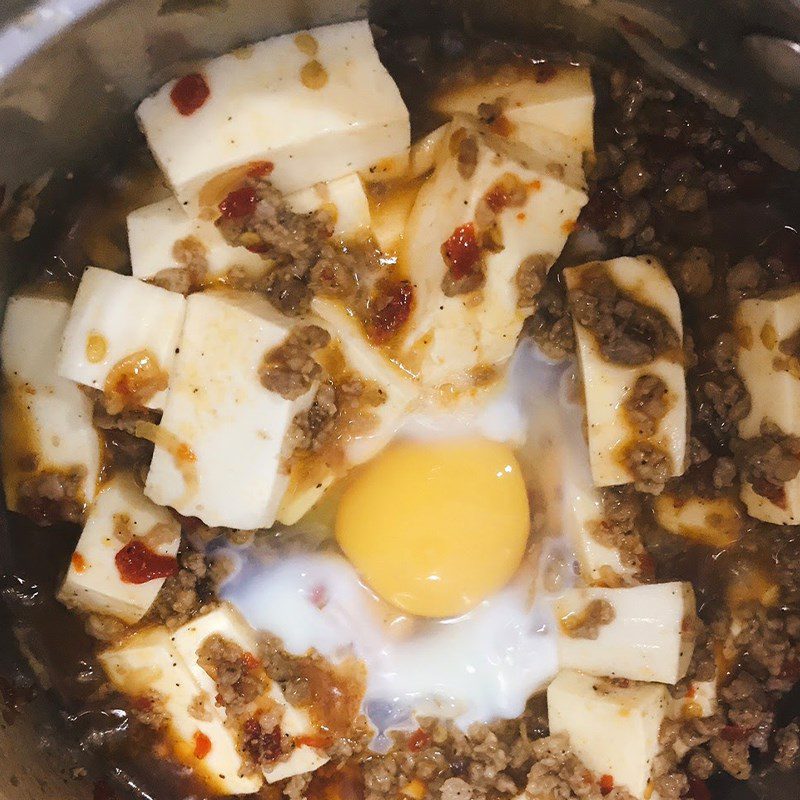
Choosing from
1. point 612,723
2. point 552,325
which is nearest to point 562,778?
point 612,723

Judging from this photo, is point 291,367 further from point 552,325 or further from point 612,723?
point 612,723

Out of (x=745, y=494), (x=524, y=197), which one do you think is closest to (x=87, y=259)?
(x=524, y=197)

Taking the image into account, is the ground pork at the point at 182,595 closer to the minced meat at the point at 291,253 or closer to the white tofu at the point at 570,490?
the minced meat at the point at 291,253

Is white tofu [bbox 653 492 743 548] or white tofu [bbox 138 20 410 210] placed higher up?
white tofu [bbox 138 20 410 210]

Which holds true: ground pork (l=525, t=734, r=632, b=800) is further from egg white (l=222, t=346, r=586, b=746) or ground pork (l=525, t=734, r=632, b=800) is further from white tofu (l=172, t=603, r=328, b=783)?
white tofu (l=172, t=603, r=328, b=783)

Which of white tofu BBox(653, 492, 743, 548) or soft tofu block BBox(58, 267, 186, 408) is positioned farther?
white tofu BBox(653, 492, 743, 548)

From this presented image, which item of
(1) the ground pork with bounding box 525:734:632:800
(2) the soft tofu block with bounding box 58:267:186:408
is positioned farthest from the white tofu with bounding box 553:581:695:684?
(2) the soft tofu block with bounding box 58:267:186:408
